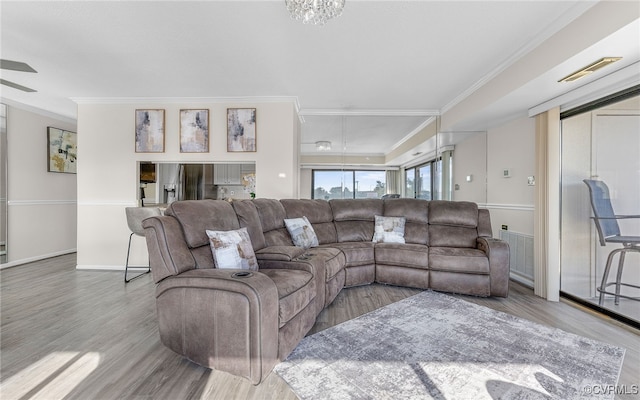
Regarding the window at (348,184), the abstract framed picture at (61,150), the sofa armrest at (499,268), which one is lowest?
the sofa armrest at (499,268)

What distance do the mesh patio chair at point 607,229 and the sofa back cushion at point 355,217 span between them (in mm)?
2333

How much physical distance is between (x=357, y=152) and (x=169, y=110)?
11.3ft

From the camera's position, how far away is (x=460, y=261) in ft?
10.2

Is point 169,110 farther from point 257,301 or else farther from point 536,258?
point 536,258

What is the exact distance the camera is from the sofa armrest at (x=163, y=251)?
180 centimetres

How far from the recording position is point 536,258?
3.25m

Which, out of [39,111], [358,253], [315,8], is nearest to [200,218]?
[315,8]

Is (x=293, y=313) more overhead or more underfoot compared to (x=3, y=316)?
more overhead

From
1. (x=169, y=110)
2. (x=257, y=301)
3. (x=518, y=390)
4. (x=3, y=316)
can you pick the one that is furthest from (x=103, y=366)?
(x=169, y=110)

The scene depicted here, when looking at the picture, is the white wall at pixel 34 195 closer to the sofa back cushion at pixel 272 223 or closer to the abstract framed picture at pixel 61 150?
the abstract framed picture at pixel 61 150

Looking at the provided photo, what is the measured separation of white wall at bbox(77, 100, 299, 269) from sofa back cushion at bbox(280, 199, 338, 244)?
0.46m

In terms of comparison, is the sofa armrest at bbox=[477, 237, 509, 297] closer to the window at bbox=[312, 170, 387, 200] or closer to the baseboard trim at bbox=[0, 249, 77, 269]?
the window at bbox=[312, 170, 387, 200]
